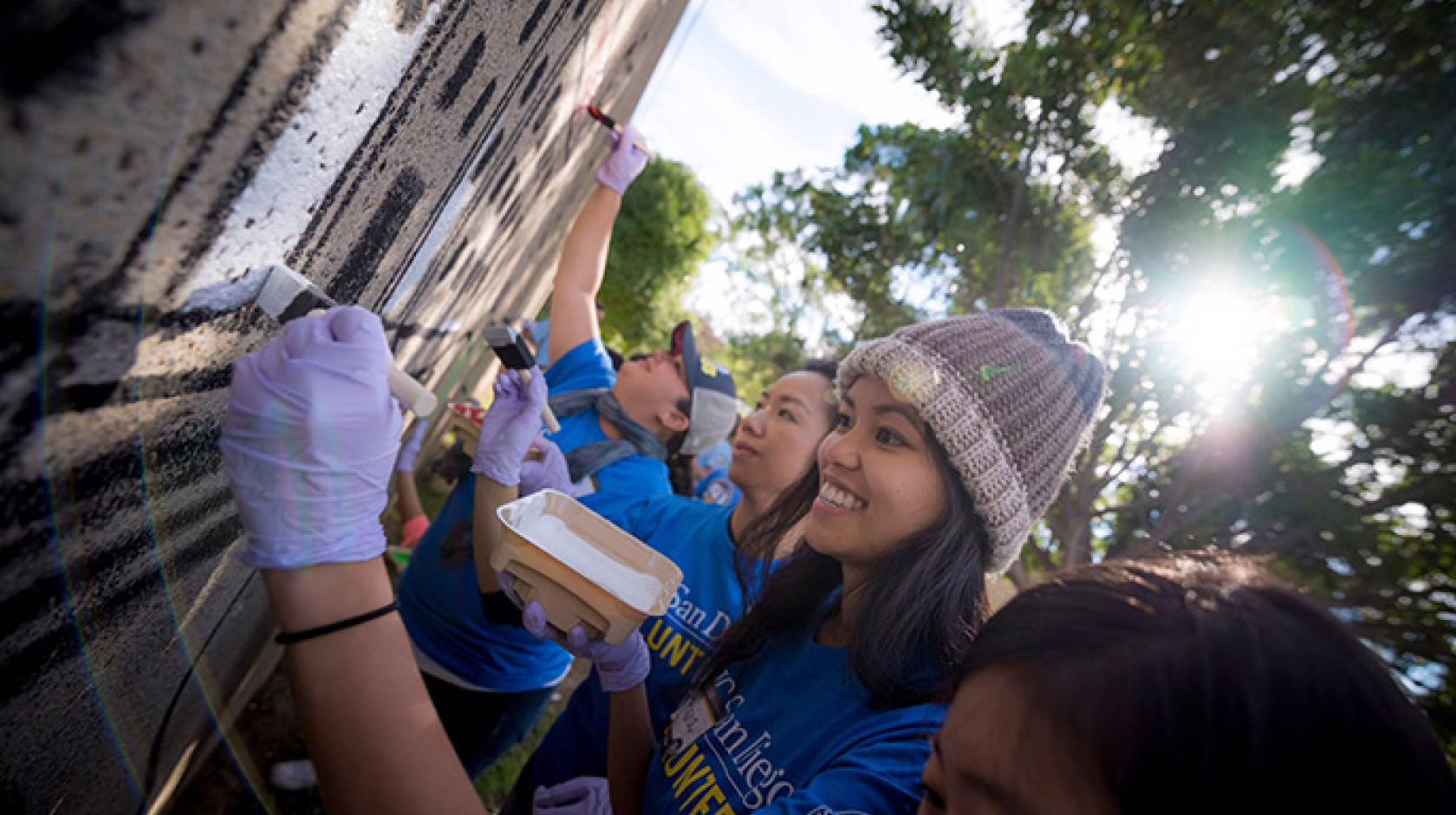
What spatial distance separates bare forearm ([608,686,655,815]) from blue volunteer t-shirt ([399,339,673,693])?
0.87 m

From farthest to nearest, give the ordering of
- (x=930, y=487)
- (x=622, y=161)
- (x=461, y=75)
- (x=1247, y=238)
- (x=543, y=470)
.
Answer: (x=1247, y=238)
(x=622, y=161)
(x=543, y=470)
(x=930, y=487)
(x=461, y=75)

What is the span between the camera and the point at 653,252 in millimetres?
10609

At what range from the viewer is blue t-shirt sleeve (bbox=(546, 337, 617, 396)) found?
10.3 feet

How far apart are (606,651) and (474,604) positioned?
3.65 feet

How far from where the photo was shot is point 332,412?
→ 40.2 inches

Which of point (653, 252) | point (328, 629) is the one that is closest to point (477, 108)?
point (328, 629)

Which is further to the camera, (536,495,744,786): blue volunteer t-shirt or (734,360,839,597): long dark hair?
(734,360,839,597): long dark hair

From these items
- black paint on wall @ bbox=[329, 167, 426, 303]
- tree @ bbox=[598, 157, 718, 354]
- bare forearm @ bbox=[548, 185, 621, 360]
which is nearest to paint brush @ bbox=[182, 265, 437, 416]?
black paint on wall @ bbox=[329, 167, 426, 303]

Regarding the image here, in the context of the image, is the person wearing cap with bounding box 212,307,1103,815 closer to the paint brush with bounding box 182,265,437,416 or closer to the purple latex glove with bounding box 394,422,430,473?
the paint brush with bounding box 182,265,437,416

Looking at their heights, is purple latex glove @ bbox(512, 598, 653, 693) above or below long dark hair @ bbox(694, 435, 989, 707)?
below

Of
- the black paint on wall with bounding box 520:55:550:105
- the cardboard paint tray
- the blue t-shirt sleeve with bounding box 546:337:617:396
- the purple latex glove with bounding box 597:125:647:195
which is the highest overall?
the purple latex glove with bounding box 597:125:647:195

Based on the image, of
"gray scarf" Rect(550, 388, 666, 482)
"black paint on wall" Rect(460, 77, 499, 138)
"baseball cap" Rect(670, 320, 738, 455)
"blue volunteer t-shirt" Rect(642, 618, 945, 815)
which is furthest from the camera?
"baseball cap" Rect(670, 320, 738, 455)

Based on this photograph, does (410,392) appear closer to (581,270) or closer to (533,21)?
(533,21)

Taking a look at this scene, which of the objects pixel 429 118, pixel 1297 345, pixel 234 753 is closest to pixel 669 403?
pixel 429 118
